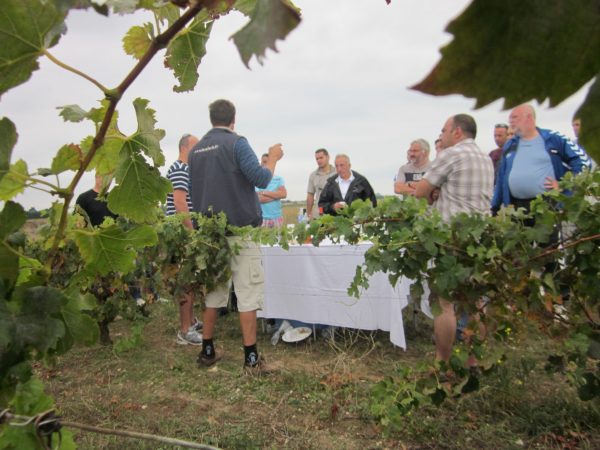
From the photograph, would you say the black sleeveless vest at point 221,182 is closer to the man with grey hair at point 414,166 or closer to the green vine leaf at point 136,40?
the man with grey hair at point 414,166

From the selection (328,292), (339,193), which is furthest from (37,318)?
(339,193)

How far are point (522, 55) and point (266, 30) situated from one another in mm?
156

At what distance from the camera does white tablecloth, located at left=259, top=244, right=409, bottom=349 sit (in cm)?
338

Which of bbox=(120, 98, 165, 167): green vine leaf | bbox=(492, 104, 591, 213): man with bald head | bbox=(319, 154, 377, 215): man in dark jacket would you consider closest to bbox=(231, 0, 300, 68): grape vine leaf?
bbox=(120, 98, 165, 167): green vine leaf

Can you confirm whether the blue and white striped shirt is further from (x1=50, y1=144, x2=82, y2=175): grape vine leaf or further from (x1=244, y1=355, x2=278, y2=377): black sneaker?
(x1=50, y1=144, x2=82, y2=175): grape vine leaf

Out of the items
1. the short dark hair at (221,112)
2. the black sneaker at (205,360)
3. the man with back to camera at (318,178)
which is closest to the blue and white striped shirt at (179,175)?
the short dark hair at (221,112)

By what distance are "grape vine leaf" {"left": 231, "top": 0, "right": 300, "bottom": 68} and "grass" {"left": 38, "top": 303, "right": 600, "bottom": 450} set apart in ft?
7.32

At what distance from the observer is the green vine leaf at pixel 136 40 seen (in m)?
0.57

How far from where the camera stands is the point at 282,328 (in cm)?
395

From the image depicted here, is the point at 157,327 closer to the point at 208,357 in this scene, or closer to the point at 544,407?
the point at 208,357

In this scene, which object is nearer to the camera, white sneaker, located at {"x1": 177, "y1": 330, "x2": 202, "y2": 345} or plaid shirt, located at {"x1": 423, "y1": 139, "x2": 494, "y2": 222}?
plaid shirt, located at {"x1": 423, "y1": 139, "x2": 494, "y2": 222}

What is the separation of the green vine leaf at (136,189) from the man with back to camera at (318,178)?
4644 millimetres

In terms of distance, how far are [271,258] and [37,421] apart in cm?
345

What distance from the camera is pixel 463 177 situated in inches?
106
